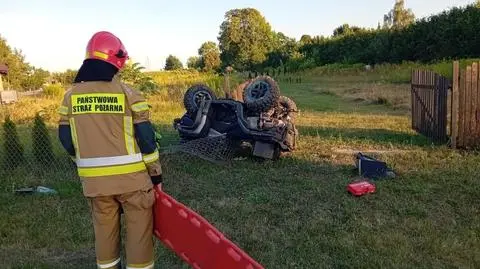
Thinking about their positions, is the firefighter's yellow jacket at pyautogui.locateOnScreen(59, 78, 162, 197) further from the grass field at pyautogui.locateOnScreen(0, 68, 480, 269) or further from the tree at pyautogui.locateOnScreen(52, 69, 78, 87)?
the tree at pyautogui.locateOnScreen(52, 69, 78, 87)

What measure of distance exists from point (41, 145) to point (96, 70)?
19.3 feet

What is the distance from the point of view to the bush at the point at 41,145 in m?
8.59

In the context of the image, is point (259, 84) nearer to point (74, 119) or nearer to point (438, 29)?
point (74, 119)

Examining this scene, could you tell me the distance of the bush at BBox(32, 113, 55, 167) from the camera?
8.59 metres

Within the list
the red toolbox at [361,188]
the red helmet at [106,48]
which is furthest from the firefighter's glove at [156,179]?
the red toolbox at [361,188]

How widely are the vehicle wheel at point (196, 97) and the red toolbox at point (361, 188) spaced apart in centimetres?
456

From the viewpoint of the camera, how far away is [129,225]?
3580mm

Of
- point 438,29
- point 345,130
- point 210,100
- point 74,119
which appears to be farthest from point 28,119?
point 438,29

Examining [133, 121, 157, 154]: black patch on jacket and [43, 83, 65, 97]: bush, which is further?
[43, 83, 65, 97]: bush

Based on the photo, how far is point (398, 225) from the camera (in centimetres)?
542

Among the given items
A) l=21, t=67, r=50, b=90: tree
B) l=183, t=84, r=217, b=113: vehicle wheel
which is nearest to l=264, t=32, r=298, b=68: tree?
l=21, t=67, r=50, b=90: tree

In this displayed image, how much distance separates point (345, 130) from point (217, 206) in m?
7.22

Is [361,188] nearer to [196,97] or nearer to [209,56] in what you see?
[196,97]

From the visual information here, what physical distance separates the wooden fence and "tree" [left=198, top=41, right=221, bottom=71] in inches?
2595
